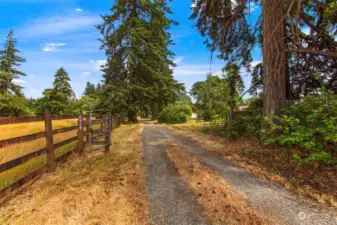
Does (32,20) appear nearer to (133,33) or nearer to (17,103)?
(133,33)

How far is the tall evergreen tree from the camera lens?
20484mm

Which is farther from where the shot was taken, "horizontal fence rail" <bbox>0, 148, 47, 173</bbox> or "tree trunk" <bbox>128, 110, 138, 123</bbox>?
"tree trunk" <bbox>128, 110, 138, 123</bbox>

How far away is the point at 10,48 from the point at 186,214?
38135 millimetres

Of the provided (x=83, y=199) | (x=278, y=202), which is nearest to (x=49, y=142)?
(x=83, y=199)

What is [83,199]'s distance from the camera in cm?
280

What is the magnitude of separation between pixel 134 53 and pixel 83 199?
20.4 meters

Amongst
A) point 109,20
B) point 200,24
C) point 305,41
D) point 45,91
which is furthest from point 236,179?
point 45,91

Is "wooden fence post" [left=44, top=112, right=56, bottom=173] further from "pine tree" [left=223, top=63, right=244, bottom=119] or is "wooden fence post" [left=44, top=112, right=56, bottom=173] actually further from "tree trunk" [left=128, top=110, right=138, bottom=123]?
"tree trunk" [left=128, top=110, right=138, bottom=123]

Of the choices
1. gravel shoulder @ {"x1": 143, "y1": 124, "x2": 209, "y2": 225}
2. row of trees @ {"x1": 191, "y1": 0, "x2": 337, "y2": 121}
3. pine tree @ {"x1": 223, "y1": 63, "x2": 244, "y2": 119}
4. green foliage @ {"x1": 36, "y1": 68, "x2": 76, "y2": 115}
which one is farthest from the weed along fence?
green foliage @ {"x1": 36, "y1": 68, "x2": 76, "y2": 115}

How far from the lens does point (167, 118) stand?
78.9 ft

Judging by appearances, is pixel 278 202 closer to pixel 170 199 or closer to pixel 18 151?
pixel 170 199

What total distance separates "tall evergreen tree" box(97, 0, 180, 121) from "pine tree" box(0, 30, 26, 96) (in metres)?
16.1

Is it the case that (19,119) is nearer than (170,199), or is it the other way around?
(170,199)

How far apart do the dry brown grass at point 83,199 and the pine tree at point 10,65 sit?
102 feet
